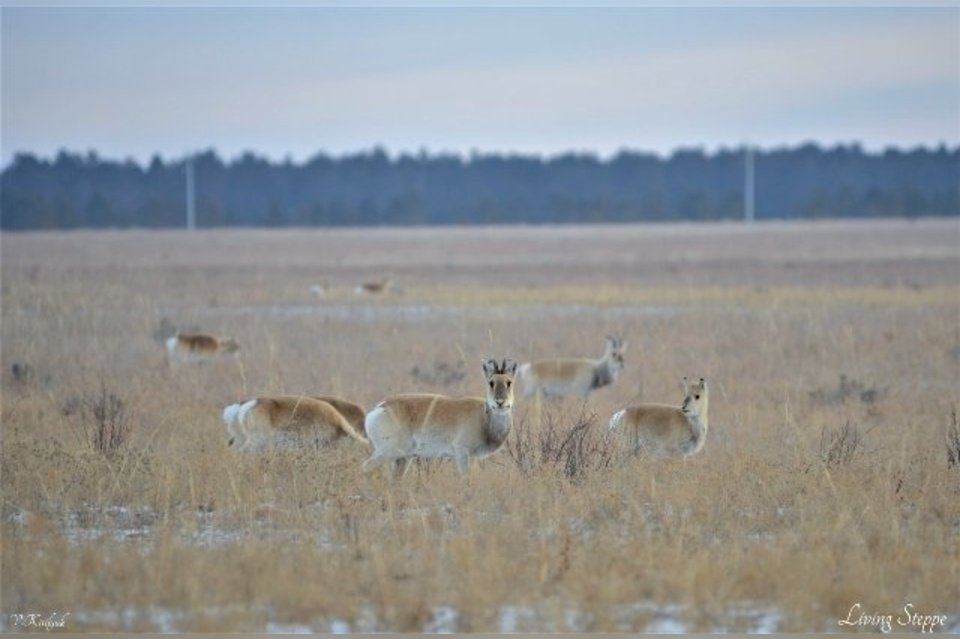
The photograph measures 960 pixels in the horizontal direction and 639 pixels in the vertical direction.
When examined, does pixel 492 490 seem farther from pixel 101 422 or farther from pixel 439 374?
pixel 439 374

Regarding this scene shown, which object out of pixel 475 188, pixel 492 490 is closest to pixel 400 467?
pixel 492 490

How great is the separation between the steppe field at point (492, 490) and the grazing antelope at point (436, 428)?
0.78 feet

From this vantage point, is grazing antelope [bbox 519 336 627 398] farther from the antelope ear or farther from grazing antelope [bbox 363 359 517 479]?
the antelope ear

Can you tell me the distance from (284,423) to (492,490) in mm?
2241

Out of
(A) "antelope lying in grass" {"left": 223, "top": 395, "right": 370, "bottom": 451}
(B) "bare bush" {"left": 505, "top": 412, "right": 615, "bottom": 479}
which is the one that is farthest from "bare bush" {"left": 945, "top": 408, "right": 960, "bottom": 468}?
(A) "antelope lying in grass" {"left": 223, "top": 395, "right": 370, "bottom": 451}

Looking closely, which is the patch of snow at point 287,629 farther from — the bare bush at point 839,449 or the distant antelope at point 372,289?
the distant antelope at point 372,289

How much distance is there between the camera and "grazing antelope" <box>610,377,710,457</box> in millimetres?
11898

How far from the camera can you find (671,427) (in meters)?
12.0

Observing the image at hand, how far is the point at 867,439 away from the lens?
41.9ft

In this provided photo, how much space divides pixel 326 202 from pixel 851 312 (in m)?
85.5

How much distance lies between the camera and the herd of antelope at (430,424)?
1065 cm

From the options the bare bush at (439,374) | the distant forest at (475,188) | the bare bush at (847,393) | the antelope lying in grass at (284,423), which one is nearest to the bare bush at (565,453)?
the antelope lying in grass at (284,423)

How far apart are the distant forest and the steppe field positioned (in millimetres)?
65681

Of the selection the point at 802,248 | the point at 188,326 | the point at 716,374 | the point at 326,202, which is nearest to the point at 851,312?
the point at 716,374
